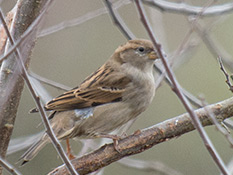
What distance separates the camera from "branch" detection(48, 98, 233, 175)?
3.81m

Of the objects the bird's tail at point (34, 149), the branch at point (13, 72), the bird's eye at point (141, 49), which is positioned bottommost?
the bird's tail at point (34, 149)

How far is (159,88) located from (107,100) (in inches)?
107

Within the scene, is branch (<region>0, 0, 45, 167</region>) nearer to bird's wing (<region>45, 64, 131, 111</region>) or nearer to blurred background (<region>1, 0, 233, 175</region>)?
bird's wing (<region>45, 64, 131, 111</region>)

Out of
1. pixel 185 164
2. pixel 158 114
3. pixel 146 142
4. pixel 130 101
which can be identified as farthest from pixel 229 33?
pixel 146 142

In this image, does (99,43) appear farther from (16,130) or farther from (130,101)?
(130,101)

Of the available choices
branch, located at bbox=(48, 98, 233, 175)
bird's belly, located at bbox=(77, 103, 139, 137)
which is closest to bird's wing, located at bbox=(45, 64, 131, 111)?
bird's belly, located at bbox=(77, 103, 139, 137)

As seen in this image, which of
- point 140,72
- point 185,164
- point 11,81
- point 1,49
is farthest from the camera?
point 185,164

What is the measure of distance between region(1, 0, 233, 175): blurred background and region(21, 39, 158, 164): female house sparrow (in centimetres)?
235

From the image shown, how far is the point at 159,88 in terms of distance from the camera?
7.06 m

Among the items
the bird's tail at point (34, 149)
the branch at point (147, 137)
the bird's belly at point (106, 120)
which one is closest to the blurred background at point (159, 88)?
the bird's belly at point (106, 120)

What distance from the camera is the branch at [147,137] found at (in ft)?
12.5

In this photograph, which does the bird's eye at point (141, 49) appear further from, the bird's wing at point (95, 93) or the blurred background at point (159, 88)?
the blurred background at point (159, 88)

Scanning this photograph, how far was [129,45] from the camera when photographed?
472 cm

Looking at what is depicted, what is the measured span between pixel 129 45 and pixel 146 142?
128cm
